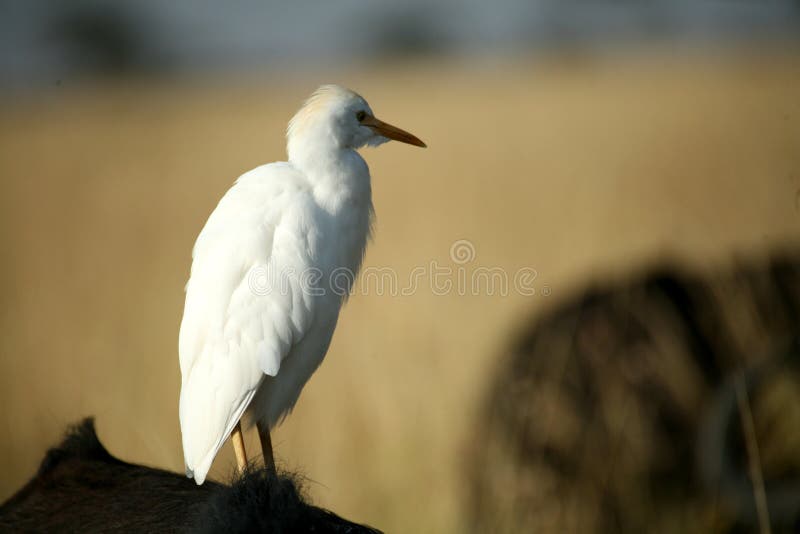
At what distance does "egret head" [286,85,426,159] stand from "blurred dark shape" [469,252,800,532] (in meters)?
1.09

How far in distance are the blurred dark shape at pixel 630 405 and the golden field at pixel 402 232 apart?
0.36 m

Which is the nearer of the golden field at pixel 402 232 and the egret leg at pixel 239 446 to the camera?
the egret leg at pixel 239 446

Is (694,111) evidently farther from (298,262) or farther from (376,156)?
(298,262)

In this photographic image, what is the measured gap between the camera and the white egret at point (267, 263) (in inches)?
121

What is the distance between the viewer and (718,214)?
616cm

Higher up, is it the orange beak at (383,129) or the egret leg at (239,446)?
the orange beak at (383,129)

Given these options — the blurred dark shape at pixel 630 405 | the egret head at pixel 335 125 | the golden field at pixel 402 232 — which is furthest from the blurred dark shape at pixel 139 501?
the blurred dark shape at pixel 630 405

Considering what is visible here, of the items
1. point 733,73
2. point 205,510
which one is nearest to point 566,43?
point 733,73

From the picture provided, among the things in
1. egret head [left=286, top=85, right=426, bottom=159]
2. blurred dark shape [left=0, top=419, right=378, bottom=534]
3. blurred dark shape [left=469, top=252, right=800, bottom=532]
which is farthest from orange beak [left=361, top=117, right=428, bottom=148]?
blurred dark shape [left=0, top=419, right=378, bottom=534]

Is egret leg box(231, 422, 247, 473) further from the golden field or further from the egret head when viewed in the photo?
the egret head

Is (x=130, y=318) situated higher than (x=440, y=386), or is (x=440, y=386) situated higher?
(x=130, y=318)

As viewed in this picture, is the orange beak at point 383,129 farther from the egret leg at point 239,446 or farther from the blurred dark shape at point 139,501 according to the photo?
the blurred dark shape at point 139,501

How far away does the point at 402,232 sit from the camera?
255 inches

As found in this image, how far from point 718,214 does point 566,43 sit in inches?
323
